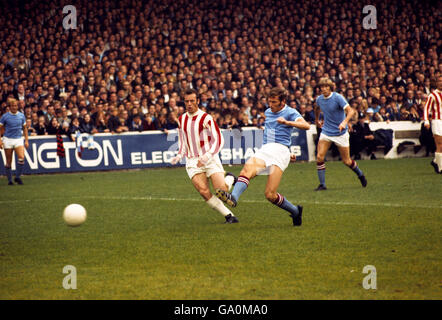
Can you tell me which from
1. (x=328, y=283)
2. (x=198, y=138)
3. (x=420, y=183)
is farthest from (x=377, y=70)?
(x=328, y=283)

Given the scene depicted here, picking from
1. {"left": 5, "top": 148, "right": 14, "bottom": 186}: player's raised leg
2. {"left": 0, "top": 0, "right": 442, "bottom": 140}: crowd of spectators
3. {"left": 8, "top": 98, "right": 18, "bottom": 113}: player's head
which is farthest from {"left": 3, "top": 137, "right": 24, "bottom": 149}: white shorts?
{"left": 0, "top": 0, "right": 442, "bottom": 140}: crowd of spectators

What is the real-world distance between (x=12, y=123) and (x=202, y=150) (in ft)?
28.2

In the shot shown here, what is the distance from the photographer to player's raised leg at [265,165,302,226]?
8318 mm

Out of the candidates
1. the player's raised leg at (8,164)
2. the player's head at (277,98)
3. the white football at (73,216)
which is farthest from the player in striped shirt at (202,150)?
the player's raised leg at (8,164)

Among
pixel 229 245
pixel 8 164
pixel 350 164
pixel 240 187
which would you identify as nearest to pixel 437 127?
pixel 350 164

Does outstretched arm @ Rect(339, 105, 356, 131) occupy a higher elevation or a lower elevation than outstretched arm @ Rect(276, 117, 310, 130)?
lower

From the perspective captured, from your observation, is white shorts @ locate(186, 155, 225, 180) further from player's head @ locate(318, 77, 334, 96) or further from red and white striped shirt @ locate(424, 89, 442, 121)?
red and white striped shirt @ locate(424, 89, 442, 121)

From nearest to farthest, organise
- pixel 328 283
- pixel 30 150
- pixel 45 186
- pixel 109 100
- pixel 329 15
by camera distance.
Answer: pixel 328 283 < pixel 45 186 < pixel 30 150 < pixel 109 100 < pixel 329 15

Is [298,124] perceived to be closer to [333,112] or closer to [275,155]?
[275,155]

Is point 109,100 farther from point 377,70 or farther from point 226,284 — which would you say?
point 226,284

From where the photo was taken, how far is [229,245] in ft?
24.2

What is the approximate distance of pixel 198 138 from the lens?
29.9ft

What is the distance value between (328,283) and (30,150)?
1430 centimetres

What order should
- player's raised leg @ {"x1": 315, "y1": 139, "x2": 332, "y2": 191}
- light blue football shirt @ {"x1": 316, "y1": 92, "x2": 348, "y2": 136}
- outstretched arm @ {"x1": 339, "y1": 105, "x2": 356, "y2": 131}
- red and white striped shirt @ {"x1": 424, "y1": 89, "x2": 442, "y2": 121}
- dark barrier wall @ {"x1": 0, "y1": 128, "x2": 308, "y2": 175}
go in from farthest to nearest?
1. dark barrier wall @ {"x1": 0, "y1": 128, "x2": 308, "y2": 175}
2. red and white striped shirt @ {"x1": 424, "y1": 89, "x2": 442, "y2": 121}
3. player's raised leg @ {"x1": 315, "y1": 139, "x2": 332, "y2": 191}
4. light blue football shirt @ {"x1": 316, "y1": 92, "x2": 348, "y2": 136}
5. outstretched arm @ {"x1": 339, "y1": 105, "x2": 356, "y2": 131}
